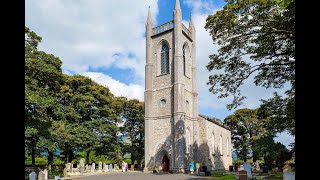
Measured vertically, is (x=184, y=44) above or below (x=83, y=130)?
above

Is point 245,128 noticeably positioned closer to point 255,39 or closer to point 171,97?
point 171,97

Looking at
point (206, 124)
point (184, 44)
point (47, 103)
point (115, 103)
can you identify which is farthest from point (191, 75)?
point (47, 103)

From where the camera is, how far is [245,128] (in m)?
56.6

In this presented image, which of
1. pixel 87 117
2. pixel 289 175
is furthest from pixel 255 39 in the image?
pixel 87 117

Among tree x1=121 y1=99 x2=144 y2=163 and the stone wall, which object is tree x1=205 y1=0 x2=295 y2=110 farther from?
tree x1=121 y1=99 x2=144 y2=163

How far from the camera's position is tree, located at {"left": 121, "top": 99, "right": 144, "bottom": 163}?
4674 centimetres

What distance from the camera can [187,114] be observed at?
37312 mm

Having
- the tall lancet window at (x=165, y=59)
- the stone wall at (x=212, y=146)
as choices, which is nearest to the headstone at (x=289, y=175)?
the tall lancet window at (x=165, y=59)

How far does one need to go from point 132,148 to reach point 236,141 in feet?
77.4

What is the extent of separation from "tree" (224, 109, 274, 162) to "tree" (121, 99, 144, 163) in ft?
68.9

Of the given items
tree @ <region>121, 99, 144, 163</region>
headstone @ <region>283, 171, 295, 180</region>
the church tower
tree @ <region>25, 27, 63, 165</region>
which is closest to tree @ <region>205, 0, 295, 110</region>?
headstone @ <region>283, 171, 295, 180</region>
